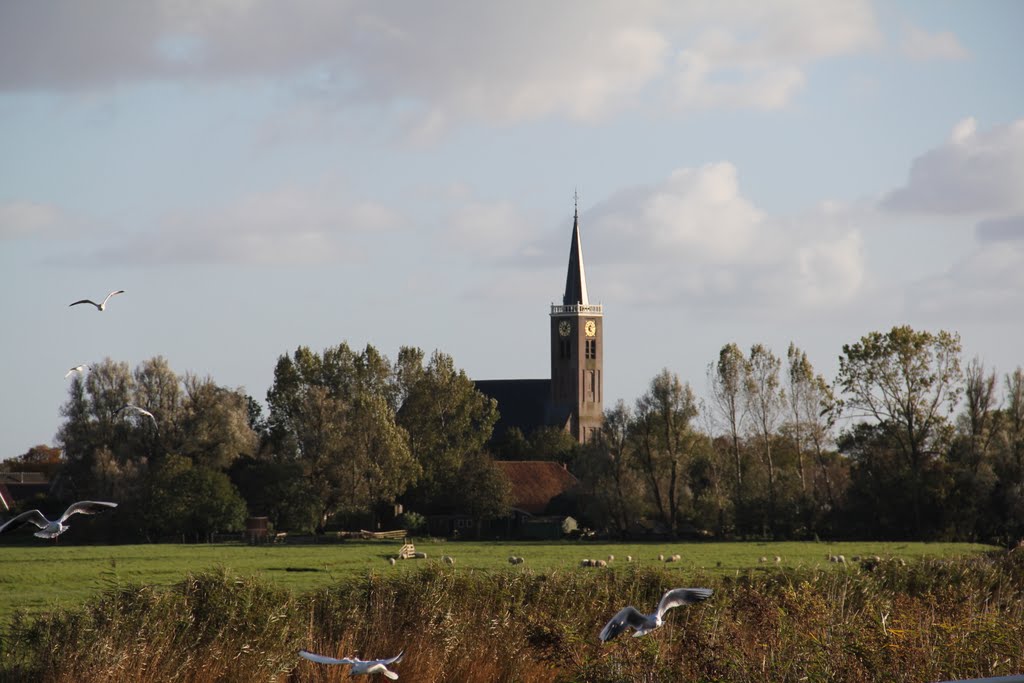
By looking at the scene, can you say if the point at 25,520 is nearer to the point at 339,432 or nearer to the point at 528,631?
the point at 528,631

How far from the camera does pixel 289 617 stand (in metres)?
23.0

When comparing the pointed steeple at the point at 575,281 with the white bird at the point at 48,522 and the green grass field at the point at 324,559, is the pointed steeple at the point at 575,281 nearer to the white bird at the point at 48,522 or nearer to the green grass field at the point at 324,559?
the green grass field at the point at 324,559

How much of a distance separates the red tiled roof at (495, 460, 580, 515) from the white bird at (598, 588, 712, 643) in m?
64.5

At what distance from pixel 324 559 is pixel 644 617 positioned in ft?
114

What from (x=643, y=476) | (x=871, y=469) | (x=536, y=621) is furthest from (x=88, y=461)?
(x=536, y=621)

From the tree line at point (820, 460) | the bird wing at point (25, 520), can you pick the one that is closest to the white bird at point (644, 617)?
the bird wing at point (25, 520)

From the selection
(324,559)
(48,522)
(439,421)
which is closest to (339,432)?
(439,421)

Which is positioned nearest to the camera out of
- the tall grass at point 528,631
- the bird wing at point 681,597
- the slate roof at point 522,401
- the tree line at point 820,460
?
the bird wing at point 681,597

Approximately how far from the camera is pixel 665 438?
72.2m

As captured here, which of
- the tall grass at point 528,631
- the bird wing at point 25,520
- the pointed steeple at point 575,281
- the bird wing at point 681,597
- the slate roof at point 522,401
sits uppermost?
the pointed steeple at point 575,281

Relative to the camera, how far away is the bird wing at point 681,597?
599 inches

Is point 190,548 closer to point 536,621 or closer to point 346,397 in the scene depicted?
point 346,397

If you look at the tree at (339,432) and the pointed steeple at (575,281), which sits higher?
the pointed steeple at (575,281)

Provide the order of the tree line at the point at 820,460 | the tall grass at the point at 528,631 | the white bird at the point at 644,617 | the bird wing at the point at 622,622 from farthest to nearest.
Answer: the tree line at the point at 820,460
the tall grass at the point at 528,631
the white bird at the point at 644,617
the bird wing at the point at 622,622
